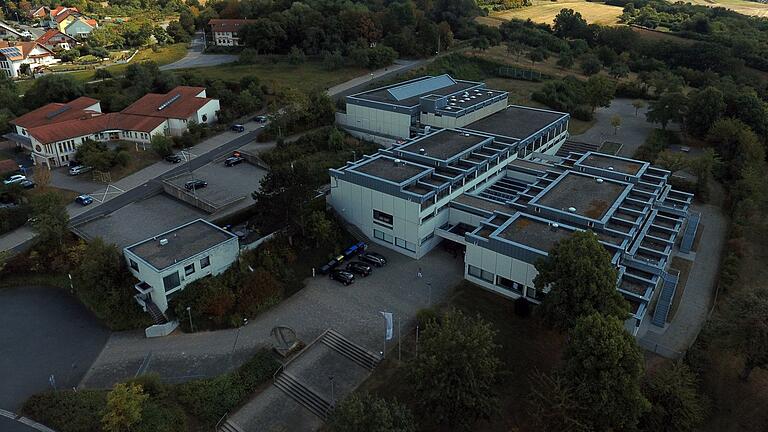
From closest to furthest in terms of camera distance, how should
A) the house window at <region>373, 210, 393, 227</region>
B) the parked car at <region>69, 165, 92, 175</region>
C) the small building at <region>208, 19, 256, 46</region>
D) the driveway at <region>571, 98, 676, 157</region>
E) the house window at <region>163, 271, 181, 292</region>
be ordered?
the house window at <region>163, 271, 181, 292</region>, the house window at <region>373, 210, 393, 227</region>, the parked car at <region>69, 165, 92, 175</region>, the driveway at <region>571, 98, 676, 157</region>, the small building at <region>208, 19, 256, 46</region>

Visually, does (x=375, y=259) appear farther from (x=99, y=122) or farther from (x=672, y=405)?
(x=99, y=122)

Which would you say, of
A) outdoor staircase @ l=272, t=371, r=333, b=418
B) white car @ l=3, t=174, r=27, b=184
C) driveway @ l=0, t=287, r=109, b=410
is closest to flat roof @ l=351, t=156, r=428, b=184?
outdoor staircase @ l=272, t=371, r=333, b=418

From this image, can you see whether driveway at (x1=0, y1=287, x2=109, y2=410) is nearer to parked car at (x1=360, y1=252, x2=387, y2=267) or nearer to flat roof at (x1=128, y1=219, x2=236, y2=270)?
flat roof at (x1=128, y1=219, x2=236, y2=270)

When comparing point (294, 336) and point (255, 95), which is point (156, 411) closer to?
point (294, 336)

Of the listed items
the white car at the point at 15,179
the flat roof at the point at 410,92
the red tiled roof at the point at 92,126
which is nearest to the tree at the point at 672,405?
the flat roof at the point at 410,92

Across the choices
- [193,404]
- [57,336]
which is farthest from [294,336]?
[57,336]

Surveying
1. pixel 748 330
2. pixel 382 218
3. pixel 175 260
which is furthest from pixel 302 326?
pixel 748 330
